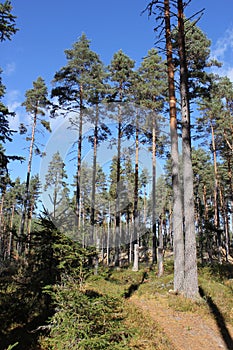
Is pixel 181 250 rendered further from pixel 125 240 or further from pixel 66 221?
pixel 125 240

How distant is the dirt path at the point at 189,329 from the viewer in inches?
276

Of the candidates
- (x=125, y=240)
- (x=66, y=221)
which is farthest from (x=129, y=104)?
(x=125, y=240)

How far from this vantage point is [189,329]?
7.88 m

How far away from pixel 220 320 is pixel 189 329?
53.6 inches

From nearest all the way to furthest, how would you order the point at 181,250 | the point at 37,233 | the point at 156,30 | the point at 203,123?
the point at 37,233, the point at 181,250, the point at 156,30, the point at 203,123

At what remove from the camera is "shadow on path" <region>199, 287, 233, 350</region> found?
7.29m

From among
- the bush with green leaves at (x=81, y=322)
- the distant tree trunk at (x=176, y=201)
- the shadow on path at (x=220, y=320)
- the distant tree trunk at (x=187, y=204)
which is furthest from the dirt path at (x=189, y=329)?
the bush with green leaves at (x=81, y=322)

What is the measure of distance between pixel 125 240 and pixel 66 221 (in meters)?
42.0

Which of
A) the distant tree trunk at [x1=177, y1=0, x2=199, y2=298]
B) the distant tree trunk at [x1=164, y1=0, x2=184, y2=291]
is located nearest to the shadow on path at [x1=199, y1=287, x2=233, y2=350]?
the distant tree trunk at [x1=177, y1=0, x2=199, y2=298]

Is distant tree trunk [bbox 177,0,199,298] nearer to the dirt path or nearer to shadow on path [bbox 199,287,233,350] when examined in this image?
shadow on path [bbox 199,287,233,350]

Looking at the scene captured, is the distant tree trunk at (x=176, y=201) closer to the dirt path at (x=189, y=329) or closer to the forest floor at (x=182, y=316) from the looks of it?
the forest floor at (x=182, y=316)

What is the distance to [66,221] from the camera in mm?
6629

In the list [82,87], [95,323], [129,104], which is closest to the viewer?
[95,323]

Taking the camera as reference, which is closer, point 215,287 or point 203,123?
point 215,287
